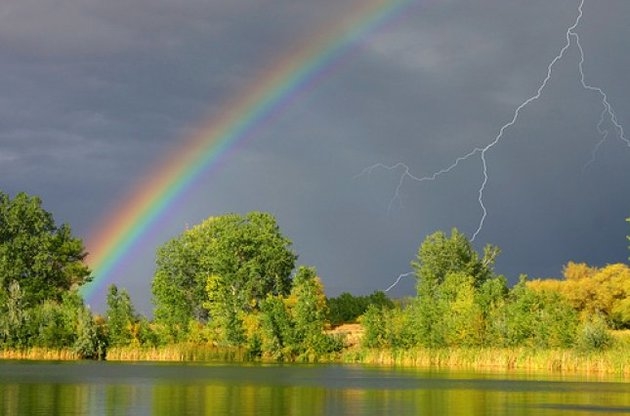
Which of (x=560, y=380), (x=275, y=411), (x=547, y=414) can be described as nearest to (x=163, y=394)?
(x=275, y=411)

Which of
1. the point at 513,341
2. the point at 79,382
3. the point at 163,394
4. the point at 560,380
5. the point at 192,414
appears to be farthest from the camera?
the point at 513,341

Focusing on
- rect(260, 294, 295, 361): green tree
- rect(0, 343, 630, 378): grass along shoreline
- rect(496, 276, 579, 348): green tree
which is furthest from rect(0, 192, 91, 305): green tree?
rect(496, 276, 579, 348): green tree

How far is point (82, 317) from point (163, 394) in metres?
63.3

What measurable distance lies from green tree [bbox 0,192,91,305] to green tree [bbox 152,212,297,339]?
43.7 feet

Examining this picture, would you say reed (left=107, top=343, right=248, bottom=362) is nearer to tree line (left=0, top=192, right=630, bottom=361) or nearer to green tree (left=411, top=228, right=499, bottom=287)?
tree line (left=0, top=192, right=630, bottom=361)

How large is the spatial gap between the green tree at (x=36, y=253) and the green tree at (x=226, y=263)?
524 inches

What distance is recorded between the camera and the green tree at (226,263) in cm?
12344

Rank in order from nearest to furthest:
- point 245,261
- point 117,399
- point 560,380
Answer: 1. point 117,399
2. point 560,380
3. point 245,261

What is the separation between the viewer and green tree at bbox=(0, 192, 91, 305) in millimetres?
129625

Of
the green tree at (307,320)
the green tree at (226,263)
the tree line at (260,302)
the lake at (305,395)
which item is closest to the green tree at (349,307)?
the tree line at (260,302)

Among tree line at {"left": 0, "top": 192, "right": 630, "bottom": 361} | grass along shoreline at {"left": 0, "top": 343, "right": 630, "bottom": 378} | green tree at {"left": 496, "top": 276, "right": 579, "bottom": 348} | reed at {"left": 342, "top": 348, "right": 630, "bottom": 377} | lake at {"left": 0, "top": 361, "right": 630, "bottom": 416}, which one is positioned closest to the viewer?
lake at {"left": 0, "top": 361, "right": 630, "bottom": 416}

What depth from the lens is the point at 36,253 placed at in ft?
437

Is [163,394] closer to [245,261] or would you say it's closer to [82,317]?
[82,317]

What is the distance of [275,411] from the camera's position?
36094 mm
